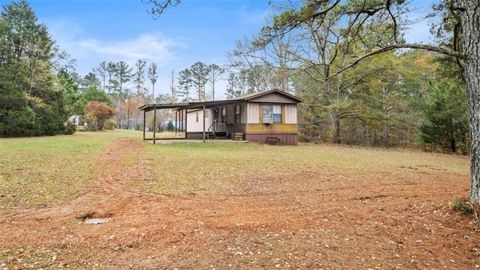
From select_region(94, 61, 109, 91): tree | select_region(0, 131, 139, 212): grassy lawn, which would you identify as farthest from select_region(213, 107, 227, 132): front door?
select_region(94, 61, 109, 91): tree

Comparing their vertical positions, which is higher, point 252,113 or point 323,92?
point 323,92

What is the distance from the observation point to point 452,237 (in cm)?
407

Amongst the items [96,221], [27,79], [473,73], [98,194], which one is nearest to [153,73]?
[27,79]

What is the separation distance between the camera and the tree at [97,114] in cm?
3108

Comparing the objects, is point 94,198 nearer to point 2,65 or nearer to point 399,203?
point 399,203

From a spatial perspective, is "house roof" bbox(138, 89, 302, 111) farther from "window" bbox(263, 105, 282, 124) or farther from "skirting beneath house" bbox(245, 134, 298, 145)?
"skirting beneath house" bbox(245, 134, 298, 145)

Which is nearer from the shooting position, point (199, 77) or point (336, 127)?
point (336, 127)

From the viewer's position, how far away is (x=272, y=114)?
1958 cm

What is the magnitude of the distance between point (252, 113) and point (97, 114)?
20489 millimetres

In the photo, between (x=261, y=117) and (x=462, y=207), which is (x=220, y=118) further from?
(x=462, y=207)

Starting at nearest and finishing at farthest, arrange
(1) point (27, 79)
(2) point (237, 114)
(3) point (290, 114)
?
(3) point (290, 114) → (2) point (237, 114) → (1) point (27, 79)

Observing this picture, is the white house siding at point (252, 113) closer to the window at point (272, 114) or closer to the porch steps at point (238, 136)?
the window at point (272, 114)

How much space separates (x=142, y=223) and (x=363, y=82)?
21410mm

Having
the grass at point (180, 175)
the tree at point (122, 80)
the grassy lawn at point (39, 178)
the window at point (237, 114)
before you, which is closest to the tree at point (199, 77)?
the tree at point (122, 80)
